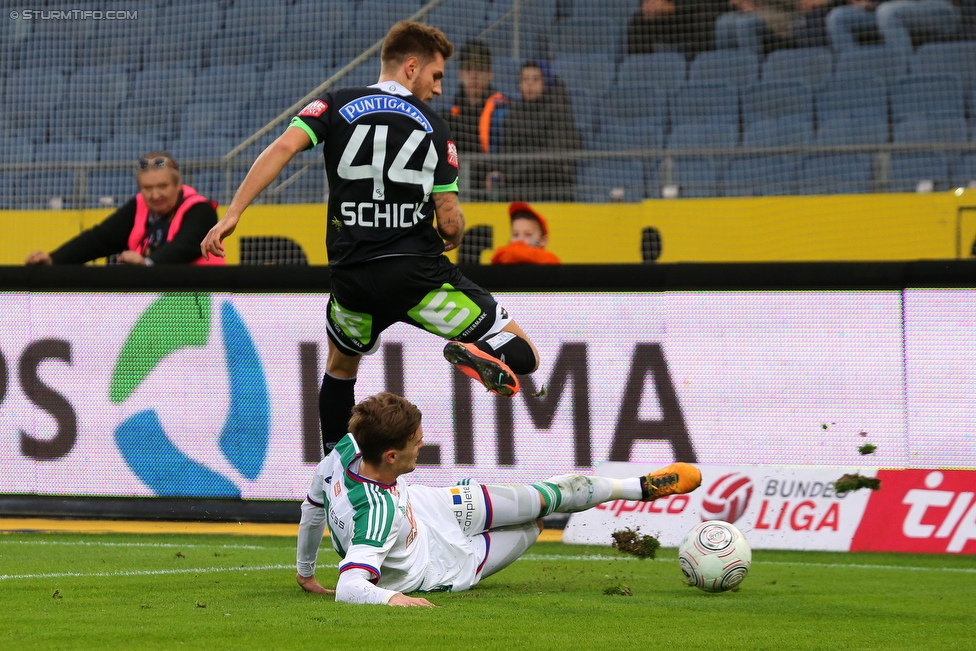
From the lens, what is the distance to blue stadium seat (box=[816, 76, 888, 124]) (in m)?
12.0

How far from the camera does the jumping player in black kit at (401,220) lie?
5.21 meters

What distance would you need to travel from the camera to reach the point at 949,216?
33.5 feet

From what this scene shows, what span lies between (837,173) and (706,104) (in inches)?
90.8

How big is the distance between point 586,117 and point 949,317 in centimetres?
533

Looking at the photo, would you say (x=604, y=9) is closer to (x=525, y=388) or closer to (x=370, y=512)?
(x=525, y=388)

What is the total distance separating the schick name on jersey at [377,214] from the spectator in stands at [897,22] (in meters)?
8.45

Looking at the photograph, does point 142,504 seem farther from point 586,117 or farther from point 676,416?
point 586,117

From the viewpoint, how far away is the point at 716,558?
5.09m

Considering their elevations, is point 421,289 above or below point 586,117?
below

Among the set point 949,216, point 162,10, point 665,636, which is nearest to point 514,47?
point 162,10

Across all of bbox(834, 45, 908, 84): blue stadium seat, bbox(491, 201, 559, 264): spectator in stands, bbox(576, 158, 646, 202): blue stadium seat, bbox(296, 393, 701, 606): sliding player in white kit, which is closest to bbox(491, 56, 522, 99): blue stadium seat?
bbox(576, 158, 646, 202): blue stadium seat

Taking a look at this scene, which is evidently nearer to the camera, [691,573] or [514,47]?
[691,573]

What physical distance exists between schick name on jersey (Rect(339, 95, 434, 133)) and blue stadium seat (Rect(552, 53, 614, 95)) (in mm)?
7244

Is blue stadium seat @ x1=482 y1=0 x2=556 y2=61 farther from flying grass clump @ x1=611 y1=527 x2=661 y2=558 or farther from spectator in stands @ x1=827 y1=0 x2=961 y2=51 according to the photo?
flying grass clump @ x1=611 y1=527 x2=661 y2=558
